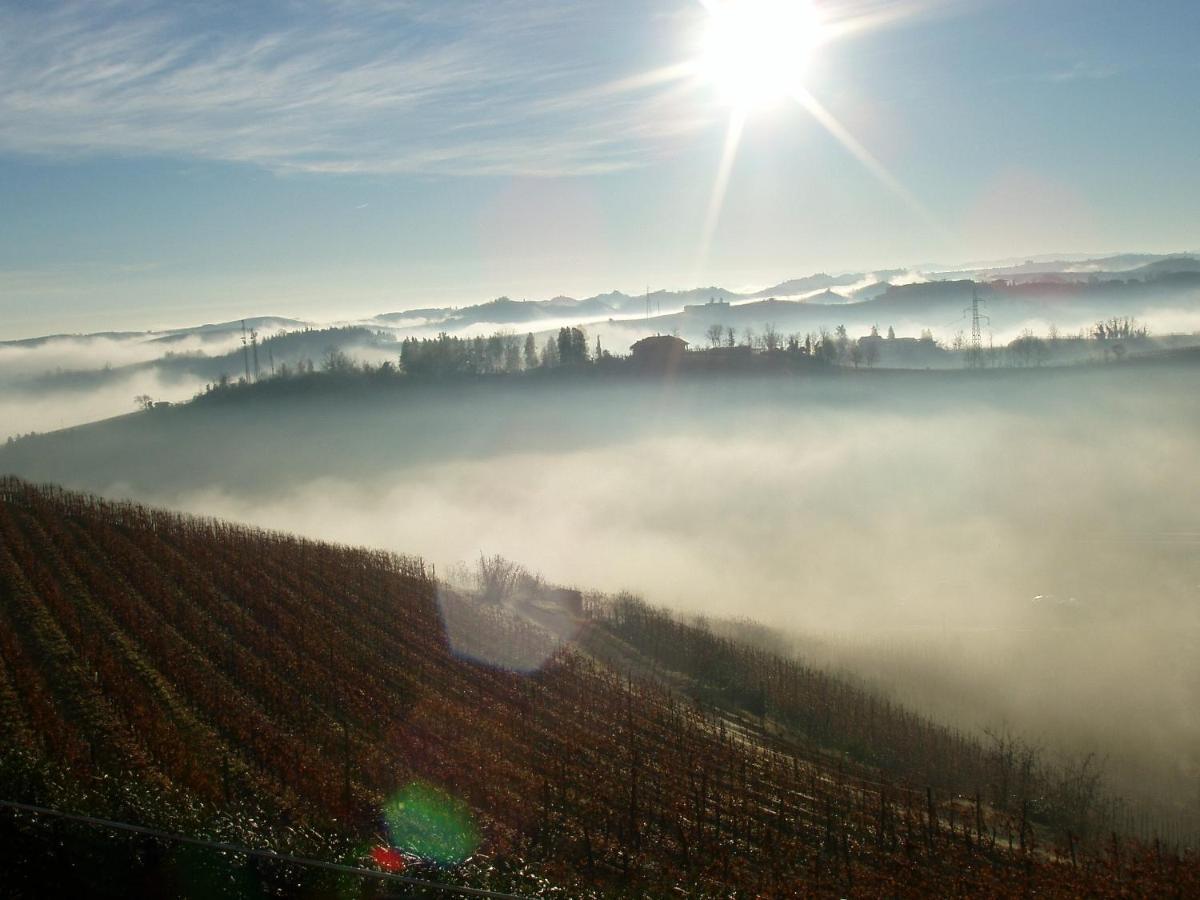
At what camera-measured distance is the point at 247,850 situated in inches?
356

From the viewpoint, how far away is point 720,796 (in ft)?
58.5

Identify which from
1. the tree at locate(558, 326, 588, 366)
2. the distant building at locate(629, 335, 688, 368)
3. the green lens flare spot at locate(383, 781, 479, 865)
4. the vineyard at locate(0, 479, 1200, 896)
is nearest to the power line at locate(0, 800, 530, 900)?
the vineyard at locate(0, 479, 1200, 896)

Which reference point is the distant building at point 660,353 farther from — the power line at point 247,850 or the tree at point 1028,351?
the power line at point 247,850

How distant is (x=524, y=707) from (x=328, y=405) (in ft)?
362

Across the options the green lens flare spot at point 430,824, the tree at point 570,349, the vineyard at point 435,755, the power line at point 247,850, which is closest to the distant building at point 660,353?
the tree at point 570,349

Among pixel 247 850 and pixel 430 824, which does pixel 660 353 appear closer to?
pixel 430 824

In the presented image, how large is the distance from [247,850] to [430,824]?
5.73 meters

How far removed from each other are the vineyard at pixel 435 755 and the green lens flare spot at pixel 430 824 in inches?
2.6

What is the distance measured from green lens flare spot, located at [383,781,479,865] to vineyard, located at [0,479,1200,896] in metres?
0.07

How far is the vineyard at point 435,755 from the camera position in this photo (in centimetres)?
1167

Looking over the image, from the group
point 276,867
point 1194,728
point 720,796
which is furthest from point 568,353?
point 276,867

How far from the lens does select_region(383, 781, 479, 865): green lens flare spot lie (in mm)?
12617

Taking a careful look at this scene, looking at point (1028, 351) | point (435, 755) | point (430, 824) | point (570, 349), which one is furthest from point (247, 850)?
point (1028, 351)

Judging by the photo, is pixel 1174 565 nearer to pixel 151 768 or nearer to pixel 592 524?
pixel 592 524
